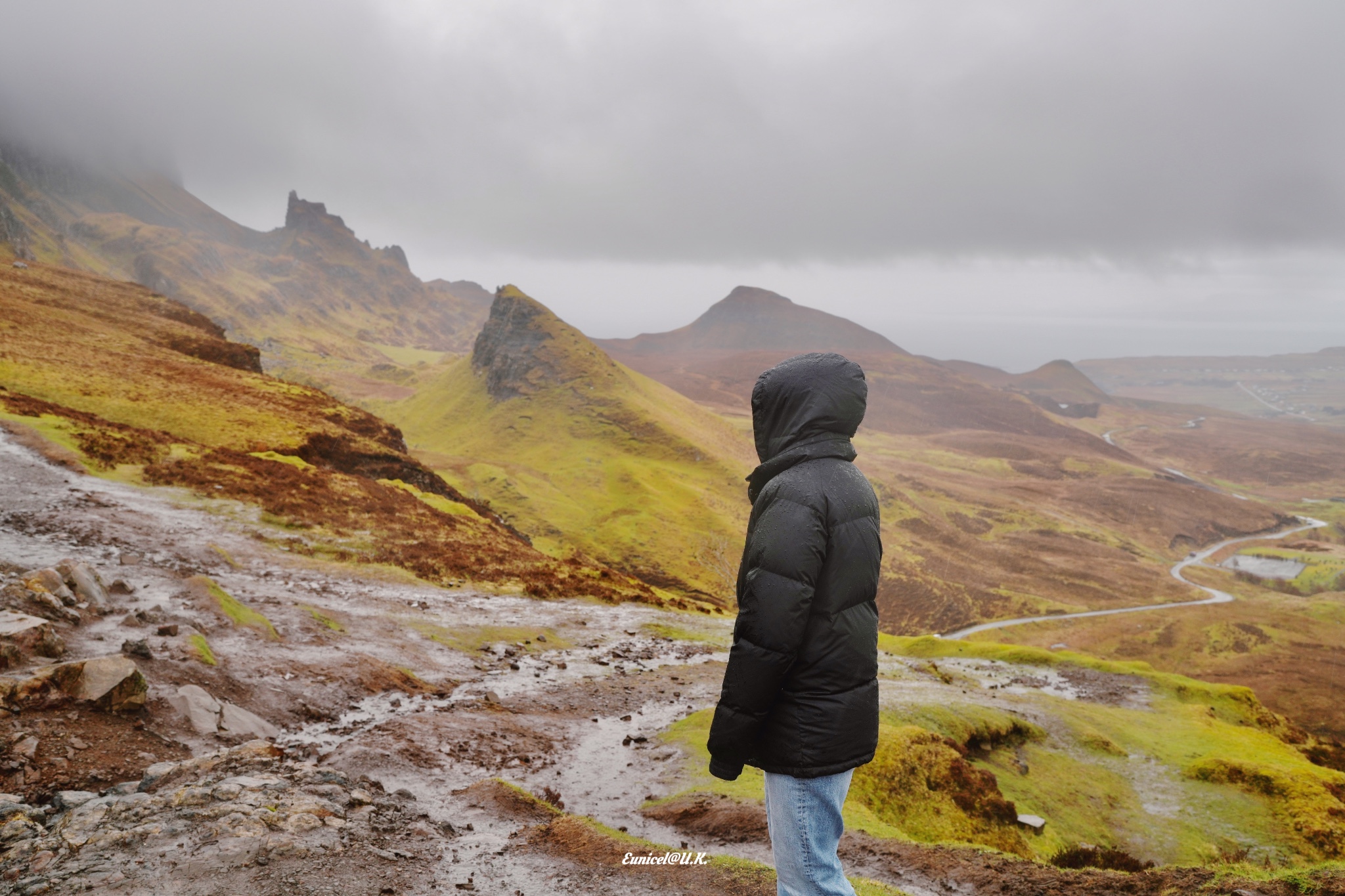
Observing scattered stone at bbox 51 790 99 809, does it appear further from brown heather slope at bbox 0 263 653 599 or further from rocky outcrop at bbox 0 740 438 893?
brown heather slope at bbox 0 263 653 599

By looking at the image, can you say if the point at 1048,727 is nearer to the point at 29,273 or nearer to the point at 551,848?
the point at 551,848

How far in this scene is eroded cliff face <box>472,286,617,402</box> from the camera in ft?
458

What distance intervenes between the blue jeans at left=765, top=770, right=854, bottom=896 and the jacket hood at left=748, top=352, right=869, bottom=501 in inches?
90.4

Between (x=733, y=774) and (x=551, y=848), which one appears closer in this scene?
(x=733, y=774)

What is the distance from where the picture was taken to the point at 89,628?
14102 mm

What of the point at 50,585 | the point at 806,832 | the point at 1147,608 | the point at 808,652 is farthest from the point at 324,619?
the point at 1147,608

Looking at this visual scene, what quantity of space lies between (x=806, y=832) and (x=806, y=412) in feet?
10.8

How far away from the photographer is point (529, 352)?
472 feet

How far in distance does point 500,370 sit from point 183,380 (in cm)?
9753

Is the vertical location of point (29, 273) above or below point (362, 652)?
above

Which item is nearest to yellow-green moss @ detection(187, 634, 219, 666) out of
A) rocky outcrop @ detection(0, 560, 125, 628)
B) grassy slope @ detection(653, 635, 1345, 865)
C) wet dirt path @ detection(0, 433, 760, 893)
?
wet dirt path @ detection(0, 433, 760, 893)

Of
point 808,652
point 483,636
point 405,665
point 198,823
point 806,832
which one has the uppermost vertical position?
point 808,652

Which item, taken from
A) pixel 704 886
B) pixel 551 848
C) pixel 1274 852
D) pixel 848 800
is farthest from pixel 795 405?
pixel 1274 852

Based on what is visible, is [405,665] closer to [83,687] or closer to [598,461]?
[83,687]
